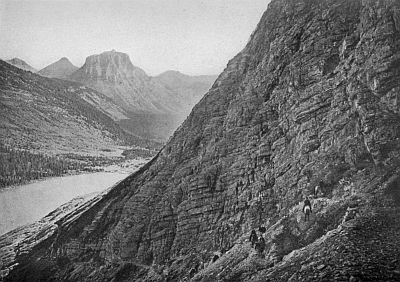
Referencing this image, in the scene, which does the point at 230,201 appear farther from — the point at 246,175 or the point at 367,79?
the point at 367,79

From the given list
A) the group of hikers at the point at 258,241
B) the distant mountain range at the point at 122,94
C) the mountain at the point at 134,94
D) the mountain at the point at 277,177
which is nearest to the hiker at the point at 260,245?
the group of hikers at the point at 258,241

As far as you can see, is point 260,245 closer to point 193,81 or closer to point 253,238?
point 253,238

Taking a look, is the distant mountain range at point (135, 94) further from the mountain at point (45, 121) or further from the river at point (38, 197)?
the river at point (38, 197)

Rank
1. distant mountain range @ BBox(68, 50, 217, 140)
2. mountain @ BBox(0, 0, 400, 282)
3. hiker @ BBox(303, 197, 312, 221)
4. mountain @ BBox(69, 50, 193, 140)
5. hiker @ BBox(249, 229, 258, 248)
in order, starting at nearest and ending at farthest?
mountain @ BBox(0, 0, 400, 282)
hiker @ BBox(303, 197, 312, 221)
hiker @ BBox(249, 229, 258, 248)
distant mountain range @ BBox(68, 50, 217, 140)
mountain @ BBox(69, 50, 193, 140)

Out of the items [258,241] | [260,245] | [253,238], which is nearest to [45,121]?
[253,238]

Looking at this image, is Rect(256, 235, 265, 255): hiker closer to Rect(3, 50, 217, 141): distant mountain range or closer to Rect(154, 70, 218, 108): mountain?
Rect(154, 70, 218, 108): mountain

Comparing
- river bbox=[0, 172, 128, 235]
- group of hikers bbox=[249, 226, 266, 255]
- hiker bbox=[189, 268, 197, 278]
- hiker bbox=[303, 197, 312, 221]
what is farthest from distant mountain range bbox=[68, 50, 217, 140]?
hiker bbox=[303, 197, 312, 221]
